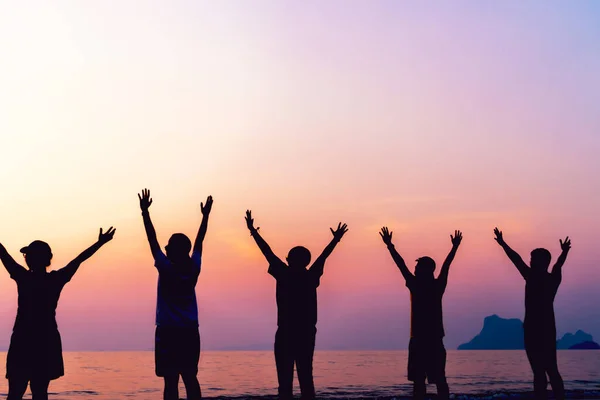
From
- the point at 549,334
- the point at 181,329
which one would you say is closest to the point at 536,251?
the point at 549,334

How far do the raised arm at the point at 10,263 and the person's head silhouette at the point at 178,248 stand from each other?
178 cm

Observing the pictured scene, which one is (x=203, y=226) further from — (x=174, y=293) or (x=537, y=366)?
(x=537, y=366)

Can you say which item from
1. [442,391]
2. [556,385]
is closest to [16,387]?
[442,391]

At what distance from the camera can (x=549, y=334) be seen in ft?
35.4

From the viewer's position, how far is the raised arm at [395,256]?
10.5 metres

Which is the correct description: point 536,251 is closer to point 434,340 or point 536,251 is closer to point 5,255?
point 434,340

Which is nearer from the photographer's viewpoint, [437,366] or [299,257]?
[299,257]

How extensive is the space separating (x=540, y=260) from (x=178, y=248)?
5.90m

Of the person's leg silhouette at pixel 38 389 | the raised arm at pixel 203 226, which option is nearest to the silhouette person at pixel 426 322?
the raised arm at pixel 203 226

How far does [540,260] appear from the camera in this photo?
10.8 m

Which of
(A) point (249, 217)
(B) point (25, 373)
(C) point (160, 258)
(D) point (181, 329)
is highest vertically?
(A) point (249, 217)

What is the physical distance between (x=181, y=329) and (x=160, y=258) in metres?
0.91

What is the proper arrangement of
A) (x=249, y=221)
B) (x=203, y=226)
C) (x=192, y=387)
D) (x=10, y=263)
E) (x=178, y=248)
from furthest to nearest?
(x=249, y=221)
(x=203, y=226)
(x=178, y=248)
(x=192, y=387)
(x=10, y=263)

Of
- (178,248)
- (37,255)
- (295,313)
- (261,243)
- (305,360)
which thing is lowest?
(305,360)
